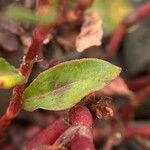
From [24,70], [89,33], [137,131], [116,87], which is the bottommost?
[137,131]

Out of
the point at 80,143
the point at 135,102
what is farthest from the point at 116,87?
the point at 80,143

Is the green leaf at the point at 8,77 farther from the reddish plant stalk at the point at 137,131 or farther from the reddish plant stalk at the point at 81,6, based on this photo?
the reddish plant stalk at the point at 137,131

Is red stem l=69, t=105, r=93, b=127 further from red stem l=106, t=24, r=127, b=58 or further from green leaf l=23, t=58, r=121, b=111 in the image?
red stem l=106, t=24, r=127, b=58

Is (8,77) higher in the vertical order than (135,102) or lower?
higher

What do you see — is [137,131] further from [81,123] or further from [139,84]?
[81,123]

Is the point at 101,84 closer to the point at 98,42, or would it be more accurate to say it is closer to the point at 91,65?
the point at 91,65

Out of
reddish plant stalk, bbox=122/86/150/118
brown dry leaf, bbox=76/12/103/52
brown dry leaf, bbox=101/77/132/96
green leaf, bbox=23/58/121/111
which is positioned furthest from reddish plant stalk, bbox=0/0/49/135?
reddish plant stalk, bbox=122/86/150/118

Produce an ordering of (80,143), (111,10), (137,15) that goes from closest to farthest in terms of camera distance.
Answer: (80,143), (137,15), (111,10)
